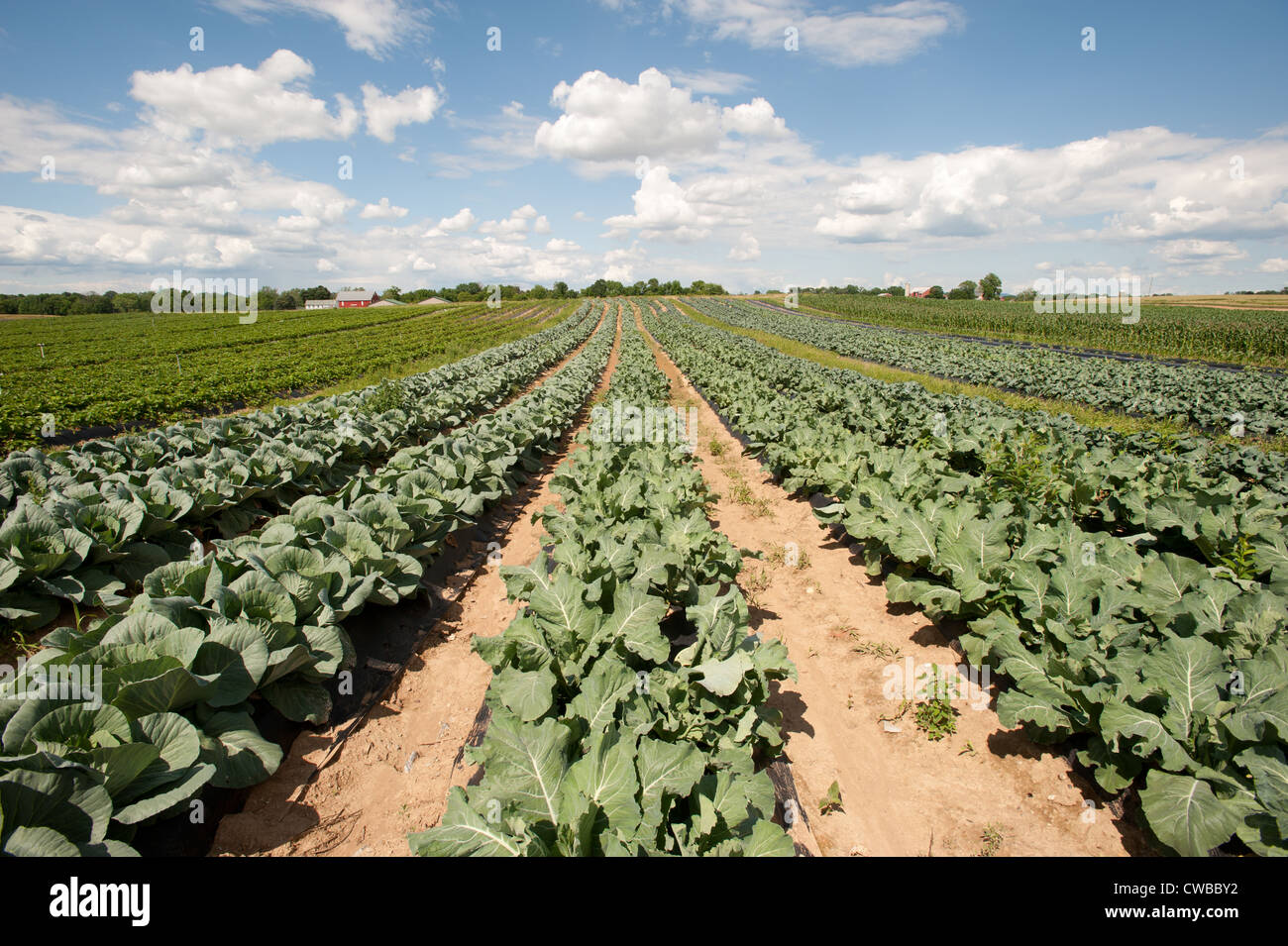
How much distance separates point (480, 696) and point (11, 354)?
44.1 m

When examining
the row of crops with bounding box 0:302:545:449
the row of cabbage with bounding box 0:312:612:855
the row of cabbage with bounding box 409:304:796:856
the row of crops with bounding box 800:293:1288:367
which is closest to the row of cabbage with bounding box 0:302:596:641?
the row of cabbage with bounding box 0:312:612:855

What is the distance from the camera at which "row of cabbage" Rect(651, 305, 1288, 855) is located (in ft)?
8.76

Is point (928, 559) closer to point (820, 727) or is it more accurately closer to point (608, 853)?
point (820, 727)

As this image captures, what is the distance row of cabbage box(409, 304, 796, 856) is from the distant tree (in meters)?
114

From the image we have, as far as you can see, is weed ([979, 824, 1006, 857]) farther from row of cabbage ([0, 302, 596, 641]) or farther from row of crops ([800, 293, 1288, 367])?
row of crops ([800, 293, 1288, 367])

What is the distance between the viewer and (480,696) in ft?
14.2

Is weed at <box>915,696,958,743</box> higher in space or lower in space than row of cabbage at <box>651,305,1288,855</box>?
lower

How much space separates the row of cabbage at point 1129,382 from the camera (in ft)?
44.0

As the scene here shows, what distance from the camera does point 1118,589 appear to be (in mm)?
3721

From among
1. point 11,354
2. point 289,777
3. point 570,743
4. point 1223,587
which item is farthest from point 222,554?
point 11,354

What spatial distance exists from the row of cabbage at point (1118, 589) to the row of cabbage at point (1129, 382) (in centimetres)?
784

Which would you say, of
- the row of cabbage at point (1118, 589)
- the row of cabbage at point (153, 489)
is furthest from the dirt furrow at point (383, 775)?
the row of cabbage at point (1118, 589)

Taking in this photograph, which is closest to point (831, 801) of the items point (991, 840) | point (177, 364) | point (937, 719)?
point (991, 840)

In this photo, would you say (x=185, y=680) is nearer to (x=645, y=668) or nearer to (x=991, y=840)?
(x=645, y=668)
